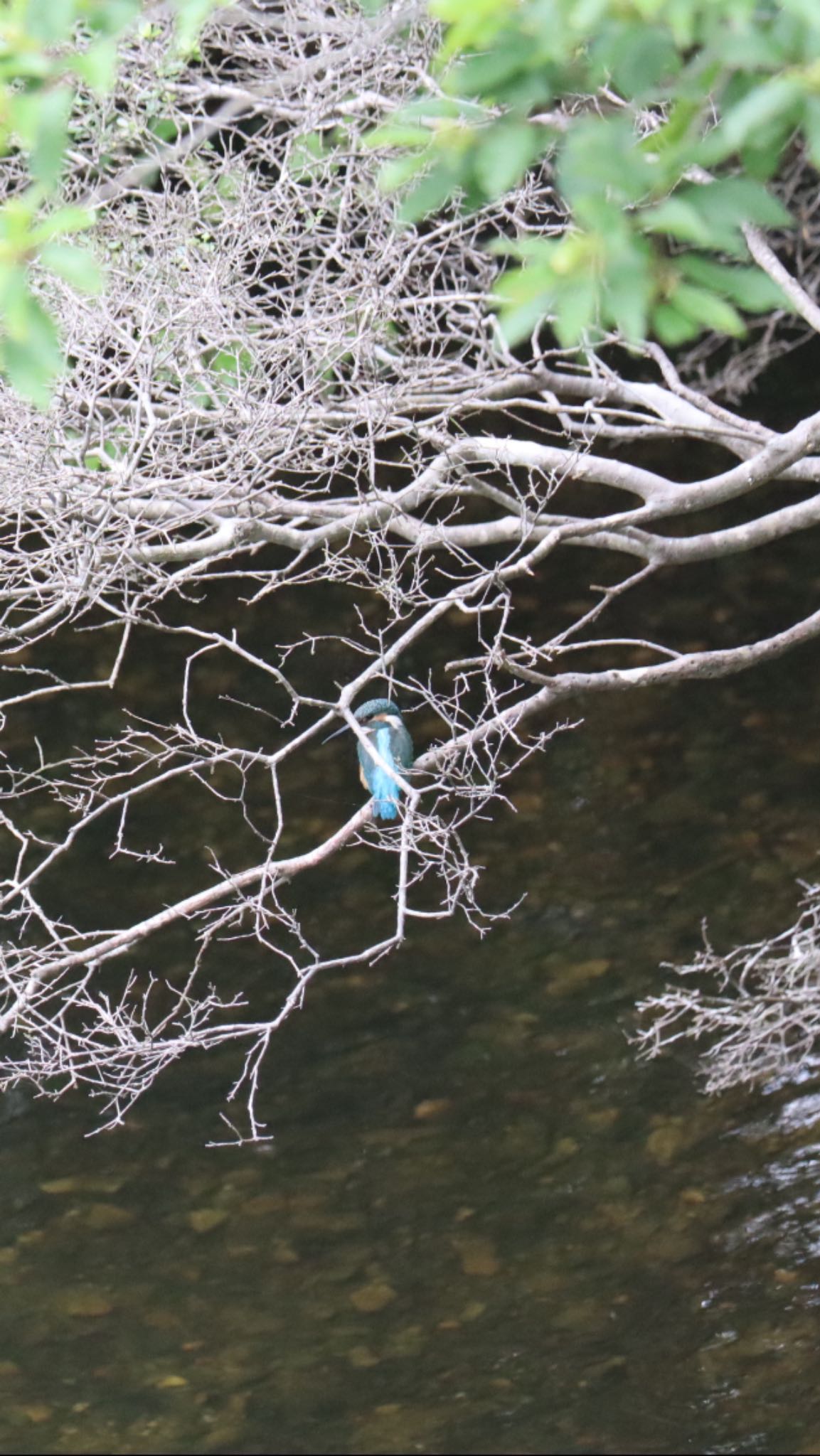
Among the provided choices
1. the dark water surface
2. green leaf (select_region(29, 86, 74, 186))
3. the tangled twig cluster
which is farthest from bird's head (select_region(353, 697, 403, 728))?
green leaf (select_region(29, 86, 74, 186))

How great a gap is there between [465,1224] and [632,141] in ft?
13.8

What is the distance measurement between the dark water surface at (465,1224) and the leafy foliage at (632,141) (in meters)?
3.62

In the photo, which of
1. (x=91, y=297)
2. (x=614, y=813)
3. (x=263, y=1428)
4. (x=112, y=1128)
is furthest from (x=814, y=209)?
(x=263, y=1428)

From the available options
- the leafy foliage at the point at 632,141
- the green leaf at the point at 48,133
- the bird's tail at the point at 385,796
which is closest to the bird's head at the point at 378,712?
the bird's tail at the point at 385,796

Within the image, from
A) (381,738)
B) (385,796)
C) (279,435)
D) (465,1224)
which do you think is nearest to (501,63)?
(279,435)

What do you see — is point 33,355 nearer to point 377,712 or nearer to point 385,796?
point 385,796

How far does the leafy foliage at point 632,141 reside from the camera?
4.79 feet

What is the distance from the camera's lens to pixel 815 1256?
15.2 ft

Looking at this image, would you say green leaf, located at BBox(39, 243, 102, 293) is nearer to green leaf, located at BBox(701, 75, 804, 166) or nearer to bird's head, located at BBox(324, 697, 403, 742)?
green leaf, located at BBox(701, 75, 804, 166)

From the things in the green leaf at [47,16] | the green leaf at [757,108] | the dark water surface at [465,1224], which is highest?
the green leaf at [47,16]

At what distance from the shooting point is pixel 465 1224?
5047mm

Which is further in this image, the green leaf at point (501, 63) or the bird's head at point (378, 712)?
the bird's head at point (378, 712)

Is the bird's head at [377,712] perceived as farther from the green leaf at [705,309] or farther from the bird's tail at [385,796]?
the green leaf at [705,309]

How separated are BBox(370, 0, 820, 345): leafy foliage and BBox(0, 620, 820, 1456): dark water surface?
3.62 m
